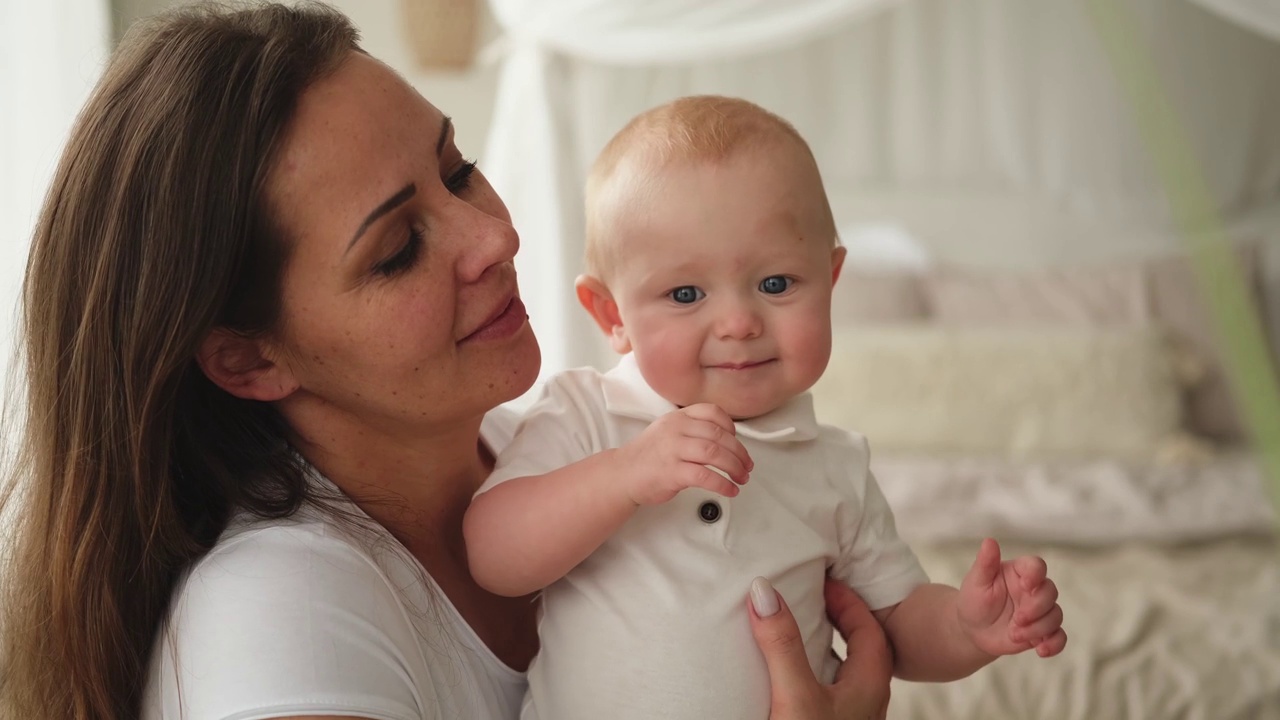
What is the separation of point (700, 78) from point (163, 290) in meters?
2.96

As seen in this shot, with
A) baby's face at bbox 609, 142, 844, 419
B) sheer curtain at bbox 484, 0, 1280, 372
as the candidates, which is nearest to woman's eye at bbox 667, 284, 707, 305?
baby's face at bbox 609, 142, 844, 419

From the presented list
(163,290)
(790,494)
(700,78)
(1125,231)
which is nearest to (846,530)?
(790,494)

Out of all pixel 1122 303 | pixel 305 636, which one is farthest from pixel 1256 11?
pixel 305 636

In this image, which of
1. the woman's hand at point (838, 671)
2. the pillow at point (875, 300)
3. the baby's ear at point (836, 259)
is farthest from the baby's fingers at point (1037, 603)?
the pillow at point (875, 300)

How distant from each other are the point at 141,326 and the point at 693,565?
547 millimetres

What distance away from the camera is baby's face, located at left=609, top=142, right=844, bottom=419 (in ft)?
3.89

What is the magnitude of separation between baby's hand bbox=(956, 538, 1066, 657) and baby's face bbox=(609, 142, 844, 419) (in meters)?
0.25

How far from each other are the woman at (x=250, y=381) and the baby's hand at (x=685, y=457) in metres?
0.16

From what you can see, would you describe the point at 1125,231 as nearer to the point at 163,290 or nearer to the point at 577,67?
the point at 577,67

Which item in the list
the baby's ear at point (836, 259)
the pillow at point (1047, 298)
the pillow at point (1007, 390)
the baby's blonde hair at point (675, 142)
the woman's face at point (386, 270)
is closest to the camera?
the woman's face at point (386, 270)

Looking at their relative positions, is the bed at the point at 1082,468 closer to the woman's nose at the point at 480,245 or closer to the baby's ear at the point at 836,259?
the baby's ear at the point at 836,259

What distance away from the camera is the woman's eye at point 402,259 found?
112 cm

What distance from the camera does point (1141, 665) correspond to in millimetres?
2449

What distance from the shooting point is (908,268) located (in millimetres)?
3920
